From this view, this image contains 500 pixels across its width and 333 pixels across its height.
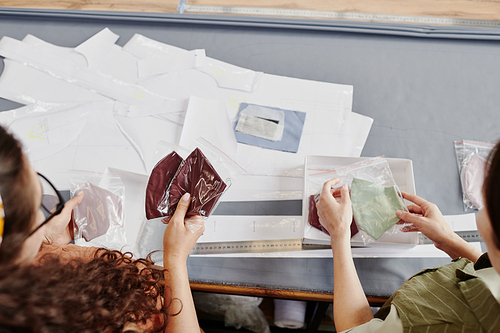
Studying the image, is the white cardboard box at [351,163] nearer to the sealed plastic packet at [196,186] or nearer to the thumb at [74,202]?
the sealed plastic packet at [196,186]

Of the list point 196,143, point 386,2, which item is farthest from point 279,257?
point 386,2

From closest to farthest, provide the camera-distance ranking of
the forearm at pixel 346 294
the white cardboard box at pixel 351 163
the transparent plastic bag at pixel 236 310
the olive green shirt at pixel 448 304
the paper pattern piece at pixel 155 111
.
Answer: the olive green shirt at pixel 448 304
the forearm at pixel 346 294
the white cardboard box at pixel 351 163
the paper pattern piece at pixel 155 111
the transparent plastic bag at pixel 236 310

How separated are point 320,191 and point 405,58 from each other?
0.54 m

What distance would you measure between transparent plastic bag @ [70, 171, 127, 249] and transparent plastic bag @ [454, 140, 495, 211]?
33.7 inches

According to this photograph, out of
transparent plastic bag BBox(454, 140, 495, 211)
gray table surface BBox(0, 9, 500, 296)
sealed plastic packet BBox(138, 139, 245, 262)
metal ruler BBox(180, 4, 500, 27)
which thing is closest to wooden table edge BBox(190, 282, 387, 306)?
gray table surface BBox(0, 9, 500, 296)

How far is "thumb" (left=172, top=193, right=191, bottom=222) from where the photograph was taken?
66cm

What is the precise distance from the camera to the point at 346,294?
65 centimetres

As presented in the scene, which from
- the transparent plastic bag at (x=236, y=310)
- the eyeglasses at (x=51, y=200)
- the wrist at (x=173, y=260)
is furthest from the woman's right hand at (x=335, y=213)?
the eyeglasses at (x=51, y=200)

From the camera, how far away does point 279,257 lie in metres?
0.76

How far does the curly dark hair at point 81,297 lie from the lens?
36 centimetres

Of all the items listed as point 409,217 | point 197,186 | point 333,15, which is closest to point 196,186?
point 197,186

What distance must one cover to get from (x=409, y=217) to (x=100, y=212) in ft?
2.31

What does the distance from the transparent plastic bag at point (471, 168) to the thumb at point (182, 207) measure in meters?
0.69

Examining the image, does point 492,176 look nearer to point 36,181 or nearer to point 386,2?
point 36,181
